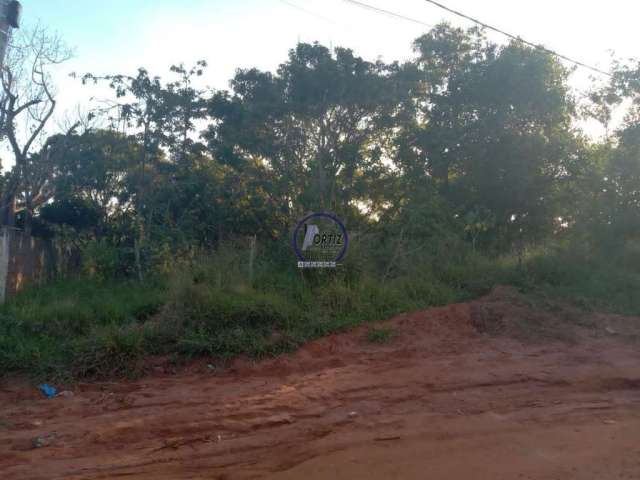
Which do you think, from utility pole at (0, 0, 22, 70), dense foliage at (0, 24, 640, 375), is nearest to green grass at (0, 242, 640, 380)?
dense foliage at (0, 24, 640, 375)

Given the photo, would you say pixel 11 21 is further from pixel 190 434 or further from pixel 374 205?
pixel 374 205

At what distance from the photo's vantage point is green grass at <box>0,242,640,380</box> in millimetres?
6691

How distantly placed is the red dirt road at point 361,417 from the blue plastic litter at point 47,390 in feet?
0.46

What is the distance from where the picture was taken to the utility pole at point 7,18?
6.84 m

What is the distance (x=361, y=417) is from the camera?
17.5 feet

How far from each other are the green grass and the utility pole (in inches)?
132

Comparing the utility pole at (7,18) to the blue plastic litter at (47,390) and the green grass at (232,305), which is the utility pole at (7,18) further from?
the blue plastic litter at (47,390)

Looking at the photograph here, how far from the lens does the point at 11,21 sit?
6.92 meters

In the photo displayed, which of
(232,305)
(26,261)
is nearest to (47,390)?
(232,305)

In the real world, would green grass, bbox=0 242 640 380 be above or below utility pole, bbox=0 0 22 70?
below

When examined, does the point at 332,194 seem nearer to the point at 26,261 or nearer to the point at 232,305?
the point at 232,305

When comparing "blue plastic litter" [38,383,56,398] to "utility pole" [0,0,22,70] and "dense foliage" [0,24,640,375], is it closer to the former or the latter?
"dense foliage" [0,24,640,375]

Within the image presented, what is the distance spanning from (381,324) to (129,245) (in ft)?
18.9

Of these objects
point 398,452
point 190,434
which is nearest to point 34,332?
point 190,434
